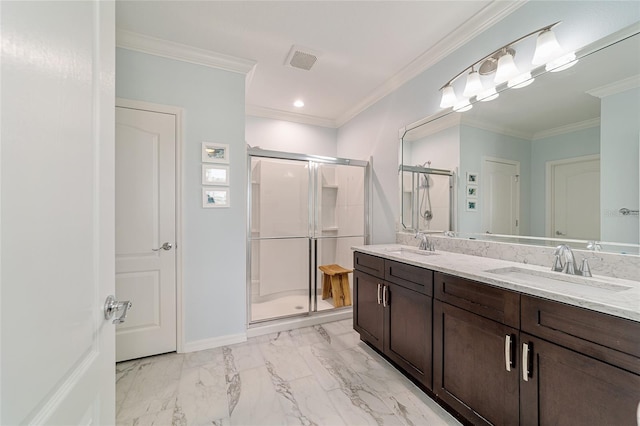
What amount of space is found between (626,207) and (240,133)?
8.85ft

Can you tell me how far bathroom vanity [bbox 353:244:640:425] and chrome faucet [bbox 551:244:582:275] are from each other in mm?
57

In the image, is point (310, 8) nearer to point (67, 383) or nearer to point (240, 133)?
point (240, 133)

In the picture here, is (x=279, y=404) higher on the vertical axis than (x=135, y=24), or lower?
lower

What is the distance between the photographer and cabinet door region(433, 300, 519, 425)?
127 cm

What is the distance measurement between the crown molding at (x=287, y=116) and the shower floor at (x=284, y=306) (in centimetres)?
238

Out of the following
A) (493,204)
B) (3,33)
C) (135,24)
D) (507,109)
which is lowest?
(493,204)

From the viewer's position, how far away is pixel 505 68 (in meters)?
1.82

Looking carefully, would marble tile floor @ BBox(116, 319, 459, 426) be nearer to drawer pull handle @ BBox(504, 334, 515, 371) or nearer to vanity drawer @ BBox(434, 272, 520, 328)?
drawer pull handle @ BBox(504, 334, 515, 371)

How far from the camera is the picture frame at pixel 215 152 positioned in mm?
2447

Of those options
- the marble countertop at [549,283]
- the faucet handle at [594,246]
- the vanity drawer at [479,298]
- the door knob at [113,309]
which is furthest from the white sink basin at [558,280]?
the door knob at [113,309]

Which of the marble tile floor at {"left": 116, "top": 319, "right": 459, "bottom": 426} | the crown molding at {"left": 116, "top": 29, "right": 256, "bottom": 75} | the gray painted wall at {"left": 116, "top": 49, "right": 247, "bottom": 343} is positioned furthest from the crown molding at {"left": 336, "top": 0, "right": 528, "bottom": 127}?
the marble tile floor at {"left": 116, "top": 319, "right": 459, "bottom": 426}

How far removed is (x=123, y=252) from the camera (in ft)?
7.19

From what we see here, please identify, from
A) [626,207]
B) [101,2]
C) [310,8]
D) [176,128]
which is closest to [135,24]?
[176,128]

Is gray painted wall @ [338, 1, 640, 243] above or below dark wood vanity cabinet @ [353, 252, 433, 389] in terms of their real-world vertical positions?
above
